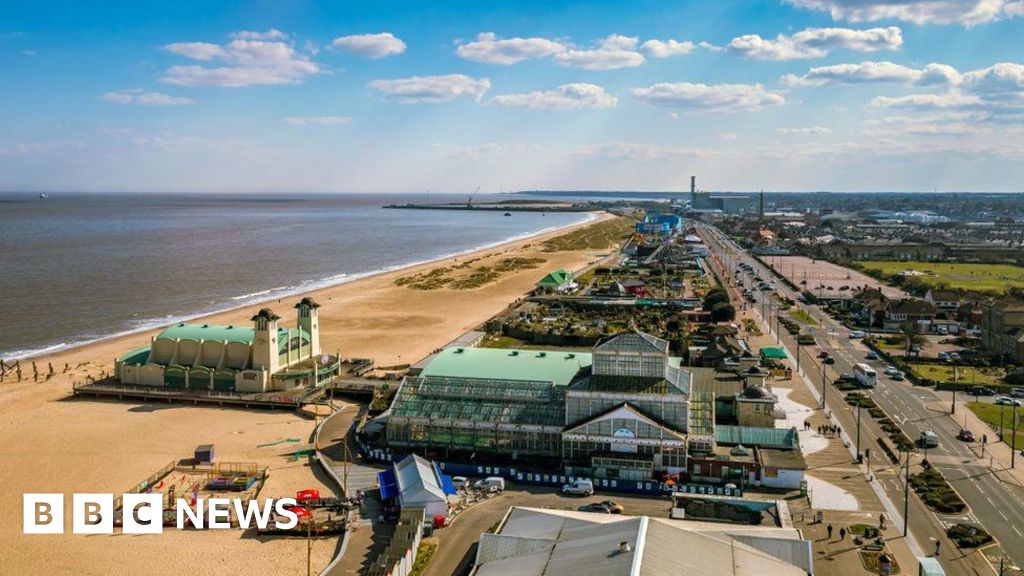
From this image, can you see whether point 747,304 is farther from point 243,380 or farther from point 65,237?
point 65,237

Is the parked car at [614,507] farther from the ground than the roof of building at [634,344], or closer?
closer

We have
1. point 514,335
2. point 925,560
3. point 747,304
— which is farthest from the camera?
point 747,304

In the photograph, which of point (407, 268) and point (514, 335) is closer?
point (514, 335)

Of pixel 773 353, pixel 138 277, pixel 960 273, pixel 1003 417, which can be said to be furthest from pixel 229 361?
pixel 960 273

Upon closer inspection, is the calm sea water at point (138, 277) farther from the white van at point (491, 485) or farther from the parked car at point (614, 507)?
the parked car at point (614, 507)

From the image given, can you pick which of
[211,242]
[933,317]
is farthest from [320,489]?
[211,242]

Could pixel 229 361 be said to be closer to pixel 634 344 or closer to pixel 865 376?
pixel 634 344

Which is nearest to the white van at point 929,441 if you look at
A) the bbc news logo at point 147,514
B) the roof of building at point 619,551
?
the roof of building at point 619,551
